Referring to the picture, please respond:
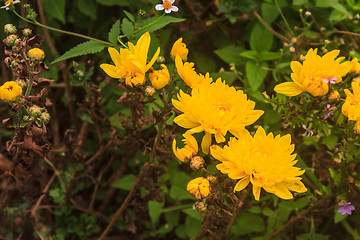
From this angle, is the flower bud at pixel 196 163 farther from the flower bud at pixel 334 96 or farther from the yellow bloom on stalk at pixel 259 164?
the flower bud at pixel 334 96

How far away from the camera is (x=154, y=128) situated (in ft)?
5.46

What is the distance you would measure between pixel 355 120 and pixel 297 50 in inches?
25.4

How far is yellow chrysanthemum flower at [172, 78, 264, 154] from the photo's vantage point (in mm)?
865

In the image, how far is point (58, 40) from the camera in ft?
6.07

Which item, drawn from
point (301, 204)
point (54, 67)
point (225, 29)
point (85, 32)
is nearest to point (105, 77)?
point (54, 67)

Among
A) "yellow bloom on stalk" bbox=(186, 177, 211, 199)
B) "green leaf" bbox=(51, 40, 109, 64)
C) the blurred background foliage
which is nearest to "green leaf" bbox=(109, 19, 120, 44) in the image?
"green leaf" bbox=(51, 40, 109, 64)

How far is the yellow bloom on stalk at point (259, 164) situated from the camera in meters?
0.86

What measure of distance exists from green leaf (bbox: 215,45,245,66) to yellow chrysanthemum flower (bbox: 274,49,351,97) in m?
0.65

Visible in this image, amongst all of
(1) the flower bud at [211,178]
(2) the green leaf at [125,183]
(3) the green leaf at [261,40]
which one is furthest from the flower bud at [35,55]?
(3) the green leaf at [261,40]

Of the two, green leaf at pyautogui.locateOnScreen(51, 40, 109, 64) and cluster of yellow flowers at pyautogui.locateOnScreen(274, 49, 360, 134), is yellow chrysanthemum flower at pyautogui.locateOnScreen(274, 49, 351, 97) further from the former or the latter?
green leaf at pyautogui.locateOnScreen(51, 40, 109, 64)

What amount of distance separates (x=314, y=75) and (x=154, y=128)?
85 cm

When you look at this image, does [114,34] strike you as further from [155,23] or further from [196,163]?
[196,163]

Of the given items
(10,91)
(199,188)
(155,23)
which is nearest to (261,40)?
(155,23)

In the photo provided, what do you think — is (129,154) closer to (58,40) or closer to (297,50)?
(58,40)
